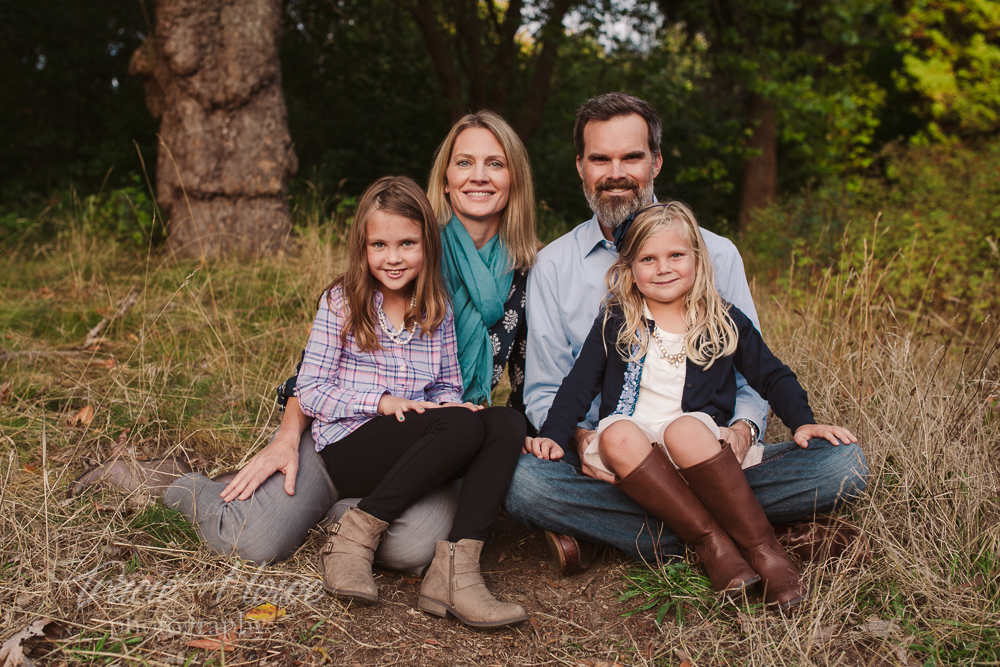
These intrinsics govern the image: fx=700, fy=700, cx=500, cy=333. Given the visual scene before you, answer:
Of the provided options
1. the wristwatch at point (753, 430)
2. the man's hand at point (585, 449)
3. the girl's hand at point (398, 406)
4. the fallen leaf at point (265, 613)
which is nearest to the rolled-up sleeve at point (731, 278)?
the wristwatch at point (753, 430)

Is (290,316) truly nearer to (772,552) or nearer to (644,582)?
(644,582)

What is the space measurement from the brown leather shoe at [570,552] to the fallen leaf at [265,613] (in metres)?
0.93

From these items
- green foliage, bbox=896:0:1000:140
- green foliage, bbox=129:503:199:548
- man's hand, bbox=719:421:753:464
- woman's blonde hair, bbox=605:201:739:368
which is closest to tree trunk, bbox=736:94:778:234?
green foliage, bbox=896:0:1000:140

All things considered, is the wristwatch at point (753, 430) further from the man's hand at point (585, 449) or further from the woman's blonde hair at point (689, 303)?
the man's hand at point (585, 449)

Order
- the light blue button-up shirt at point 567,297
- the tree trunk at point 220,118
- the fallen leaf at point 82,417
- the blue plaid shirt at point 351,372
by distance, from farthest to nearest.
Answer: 1. the tree trunk at point 220,118
2. the fallen leaf at point 82,417
3. the light blue button-up shirt at point 567,297
4. the blue plaid shirt at point 351,372

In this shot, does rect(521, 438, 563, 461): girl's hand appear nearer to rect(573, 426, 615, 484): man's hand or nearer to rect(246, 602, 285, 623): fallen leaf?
rect(573, 426, 615, 484): man's hand

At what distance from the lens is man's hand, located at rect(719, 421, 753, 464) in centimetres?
242

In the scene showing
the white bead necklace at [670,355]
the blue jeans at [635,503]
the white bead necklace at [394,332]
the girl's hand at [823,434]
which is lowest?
the blue jeans at [635,503]

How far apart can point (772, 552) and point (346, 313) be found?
1627 mm

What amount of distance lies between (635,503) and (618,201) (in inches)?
47.2

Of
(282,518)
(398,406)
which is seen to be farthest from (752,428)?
(282,518)

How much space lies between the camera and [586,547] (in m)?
2.51

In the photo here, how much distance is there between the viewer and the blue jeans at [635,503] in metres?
2.34

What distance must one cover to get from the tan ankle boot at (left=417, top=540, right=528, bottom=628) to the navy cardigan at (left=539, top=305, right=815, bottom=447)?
1.67 feet
